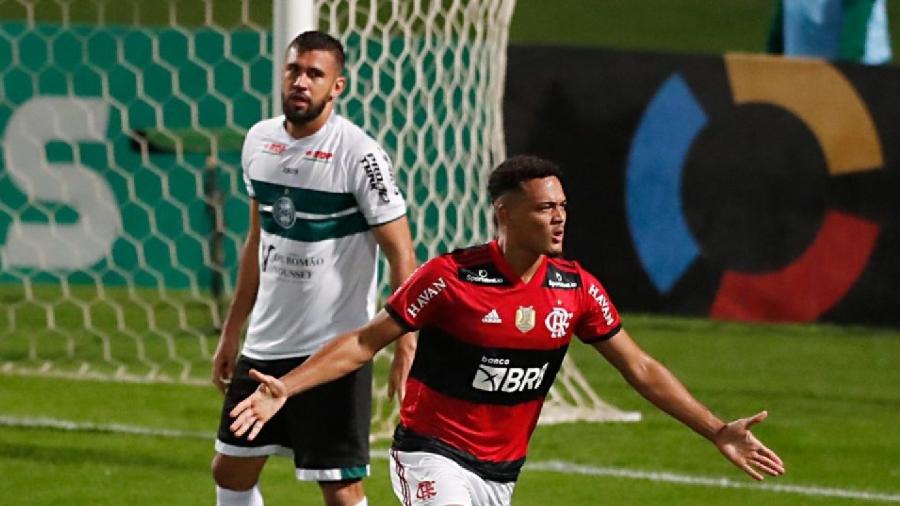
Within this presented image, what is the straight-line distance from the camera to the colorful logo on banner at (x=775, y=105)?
11.8 metres

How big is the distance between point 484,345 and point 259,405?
689 millimetres

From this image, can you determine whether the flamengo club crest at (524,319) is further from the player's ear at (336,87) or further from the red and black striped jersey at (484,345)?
the player's ear at (336,87)

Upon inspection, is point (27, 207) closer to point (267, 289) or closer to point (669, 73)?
point (669, 73)

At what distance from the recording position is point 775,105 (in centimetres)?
1191

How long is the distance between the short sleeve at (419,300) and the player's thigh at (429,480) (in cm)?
37

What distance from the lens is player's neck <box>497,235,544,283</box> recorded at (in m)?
5.40

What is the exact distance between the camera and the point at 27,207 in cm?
1189

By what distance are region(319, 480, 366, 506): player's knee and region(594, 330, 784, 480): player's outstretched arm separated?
3.22ft

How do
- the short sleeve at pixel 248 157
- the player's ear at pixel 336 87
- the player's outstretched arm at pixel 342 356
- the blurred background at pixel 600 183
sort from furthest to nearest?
1. the blurred background at pixel 600 183
2. the short sleeve at pixel 248 157
3. the player's ear at pixel 336 87
4. the player's outstretched arm at pixel 342 356

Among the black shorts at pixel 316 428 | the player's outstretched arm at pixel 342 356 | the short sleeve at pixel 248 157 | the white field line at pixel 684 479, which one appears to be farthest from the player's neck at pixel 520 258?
the white field line at pixel 684 479

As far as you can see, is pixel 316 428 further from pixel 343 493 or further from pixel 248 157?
pixel 248 157

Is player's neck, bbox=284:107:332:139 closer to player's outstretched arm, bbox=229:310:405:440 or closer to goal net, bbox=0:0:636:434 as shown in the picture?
player's outstretched arm, bbox=229:310:405:440

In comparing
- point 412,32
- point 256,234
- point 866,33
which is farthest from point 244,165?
point 866,33

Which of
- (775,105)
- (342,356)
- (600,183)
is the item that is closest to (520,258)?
(342,356)
